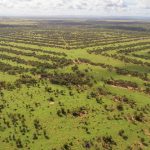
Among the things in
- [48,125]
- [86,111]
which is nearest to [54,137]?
[48,125]

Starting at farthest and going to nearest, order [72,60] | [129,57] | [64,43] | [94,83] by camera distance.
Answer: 1. [64,43]
2. [129,57]
3. [72,60]
4. [94,83]

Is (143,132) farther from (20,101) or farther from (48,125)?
(20,101)

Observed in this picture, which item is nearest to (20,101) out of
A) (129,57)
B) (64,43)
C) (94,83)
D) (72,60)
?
(94,83)

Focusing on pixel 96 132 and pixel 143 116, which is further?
pixel 143 116

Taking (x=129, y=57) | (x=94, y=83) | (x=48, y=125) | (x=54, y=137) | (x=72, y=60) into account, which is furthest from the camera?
(x=129, y=57)

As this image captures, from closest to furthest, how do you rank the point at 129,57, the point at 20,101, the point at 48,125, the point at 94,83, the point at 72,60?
the point at 48,125
the point at 20,101
the point at 94,83
the point at 72,60
the point at 129,57

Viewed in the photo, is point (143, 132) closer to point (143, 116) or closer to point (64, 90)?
point (143, 116)
